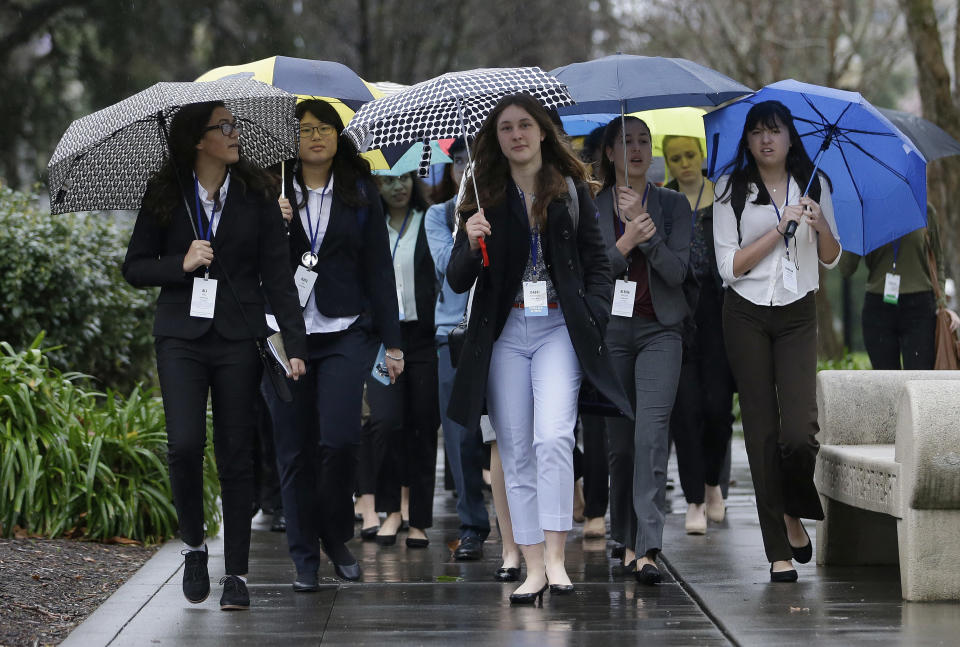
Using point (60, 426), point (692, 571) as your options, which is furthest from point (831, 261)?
point (60, 426)

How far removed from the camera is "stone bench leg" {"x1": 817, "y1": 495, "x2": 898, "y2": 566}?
23.0ft

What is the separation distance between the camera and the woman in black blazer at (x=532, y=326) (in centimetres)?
609

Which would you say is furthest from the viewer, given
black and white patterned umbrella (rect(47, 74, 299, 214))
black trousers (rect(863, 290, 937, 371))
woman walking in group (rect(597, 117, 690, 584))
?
black trousers (rect(863, 290, 937, 371))

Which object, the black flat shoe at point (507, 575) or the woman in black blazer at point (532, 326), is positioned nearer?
the woman in black blazer at point (532, 326)

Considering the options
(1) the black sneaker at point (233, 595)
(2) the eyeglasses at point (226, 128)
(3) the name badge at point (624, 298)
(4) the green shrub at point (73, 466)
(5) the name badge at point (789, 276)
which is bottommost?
(1) the black sneaker at point (233, 595)

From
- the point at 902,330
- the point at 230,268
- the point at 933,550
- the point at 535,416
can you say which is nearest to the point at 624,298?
the point at 535,416

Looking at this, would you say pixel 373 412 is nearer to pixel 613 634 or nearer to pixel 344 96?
pixel 344 96

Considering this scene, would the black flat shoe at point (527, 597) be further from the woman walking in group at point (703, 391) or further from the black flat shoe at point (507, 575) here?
the woman walking in group at point (703, 391)

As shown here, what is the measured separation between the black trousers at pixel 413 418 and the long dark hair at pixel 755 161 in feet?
7.03

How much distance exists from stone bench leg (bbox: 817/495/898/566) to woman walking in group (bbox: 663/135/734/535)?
1342 mm

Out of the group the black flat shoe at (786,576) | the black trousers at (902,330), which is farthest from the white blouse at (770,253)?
the black trousers at (902,330)

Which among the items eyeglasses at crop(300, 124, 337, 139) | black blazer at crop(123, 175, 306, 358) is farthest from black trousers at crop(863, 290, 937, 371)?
black blazer at crop(123, 175, 306, 358)

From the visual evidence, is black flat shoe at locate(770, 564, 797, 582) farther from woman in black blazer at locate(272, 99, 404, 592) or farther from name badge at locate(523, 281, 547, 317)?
woman in black blazer at locate(272, 99, 404, 592)

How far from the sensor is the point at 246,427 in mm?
6012
